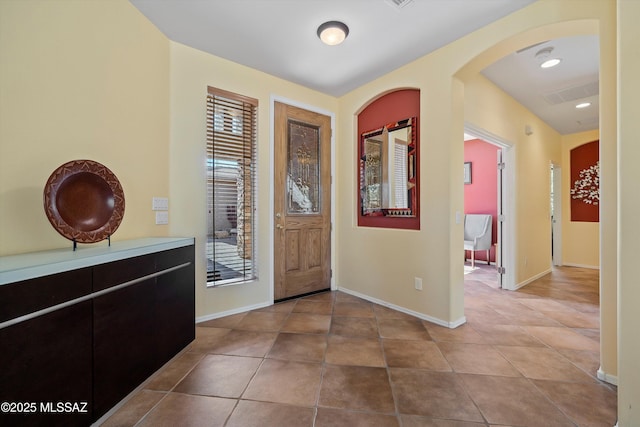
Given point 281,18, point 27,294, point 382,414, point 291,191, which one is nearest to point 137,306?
point 27,294

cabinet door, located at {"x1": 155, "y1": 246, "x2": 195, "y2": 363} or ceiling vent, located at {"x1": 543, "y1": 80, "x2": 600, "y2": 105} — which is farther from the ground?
ceiling vent, located at {"x1": 543, "y1": 80, "x2": 600, "y2": 105}

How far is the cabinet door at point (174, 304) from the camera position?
5.85ft

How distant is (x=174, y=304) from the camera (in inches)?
75.5

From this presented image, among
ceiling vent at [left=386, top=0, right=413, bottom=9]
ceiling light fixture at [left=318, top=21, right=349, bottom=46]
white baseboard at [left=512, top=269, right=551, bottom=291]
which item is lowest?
white baseboard at [left=512, top=269, right=551, bottom=291]

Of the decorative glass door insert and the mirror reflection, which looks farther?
the decorative glass door insert

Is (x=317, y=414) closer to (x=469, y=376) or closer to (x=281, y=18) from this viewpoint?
(x=469, y=376)

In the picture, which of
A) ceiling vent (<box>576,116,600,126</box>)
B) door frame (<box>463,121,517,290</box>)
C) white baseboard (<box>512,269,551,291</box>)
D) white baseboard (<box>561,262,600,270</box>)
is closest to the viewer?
door frame (<box>463,121,517,290</box>)

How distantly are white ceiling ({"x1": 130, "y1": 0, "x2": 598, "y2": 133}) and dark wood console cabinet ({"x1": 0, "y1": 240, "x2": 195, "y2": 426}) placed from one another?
1.92 m

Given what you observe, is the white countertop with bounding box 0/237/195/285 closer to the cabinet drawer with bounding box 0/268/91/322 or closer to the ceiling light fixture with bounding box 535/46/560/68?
the cabinet drawer with bounding box 0/268/91/322

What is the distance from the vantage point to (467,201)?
574cm

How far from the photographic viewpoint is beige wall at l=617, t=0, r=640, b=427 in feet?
4.17

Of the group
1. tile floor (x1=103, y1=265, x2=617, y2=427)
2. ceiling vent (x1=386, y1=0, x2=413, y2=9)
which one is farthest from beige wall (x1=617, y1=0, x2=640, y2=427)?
ceiling vent (x1=386, y1=0, x2=413, y2=9)

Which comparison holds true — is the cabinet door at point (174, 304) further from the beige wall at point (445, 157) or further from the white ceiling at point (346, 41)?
the beige wall at point (445, 157)

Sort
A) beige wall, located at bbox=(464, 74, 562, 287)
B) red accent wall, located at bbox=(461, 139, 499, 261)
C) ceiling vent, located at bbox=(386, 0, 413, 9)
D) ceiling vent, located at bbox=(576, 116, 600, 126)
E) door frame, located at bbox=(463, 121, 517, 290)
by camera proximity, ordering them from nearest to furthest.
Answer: ceiling vent, located at bbox=(386, 0, 413, 9) → beige wall, located at bbox=(464, 74, 562, 287) → door frame, located at bbox=(463, 121, 517, 290) → ceiling vent, located at bbox=(576, 116, 600, 126) → red accent wall, located at bbox=(461, 139, 499, 261)
